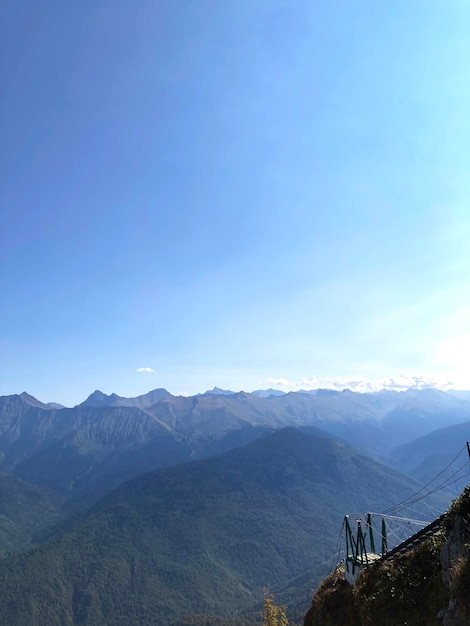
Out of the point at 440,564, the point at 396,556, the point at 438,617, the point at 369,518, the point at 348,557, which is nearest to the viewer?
the point at 438,617

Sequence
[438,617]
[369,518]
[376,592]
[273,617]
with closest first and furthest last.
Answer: [438,617], [376,592], [369,518], [273,617]

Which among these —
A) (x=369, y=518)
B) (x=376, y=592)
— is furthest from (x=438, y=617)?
(x=369, y=518)

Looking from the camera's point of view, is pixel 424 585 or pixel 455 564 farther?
pixel 424 585

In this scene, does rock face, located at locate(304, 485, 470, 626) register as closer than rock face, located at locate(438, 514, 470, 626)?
No

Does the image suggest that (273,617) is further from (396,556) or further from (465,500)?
(465,500)

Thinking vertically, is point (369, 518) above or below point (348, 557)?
above

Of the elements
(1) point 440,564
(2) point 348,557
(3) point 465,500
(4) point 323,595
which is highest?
(3) point 465,500

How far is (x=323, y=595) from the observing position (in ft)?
135

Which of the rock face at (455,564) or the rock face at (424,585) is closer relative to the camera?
the rock face at (455,564)

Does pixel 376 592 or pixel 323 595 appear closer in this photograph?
pixel 376 592

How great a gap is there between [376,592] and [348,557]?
1005cm

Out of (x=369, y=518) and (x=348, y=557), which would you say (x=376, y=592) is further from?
(x=348, y=557)

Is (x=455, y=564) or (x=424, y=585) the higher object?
(x=455, y=564)

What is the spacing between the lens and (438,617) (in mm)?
23781
